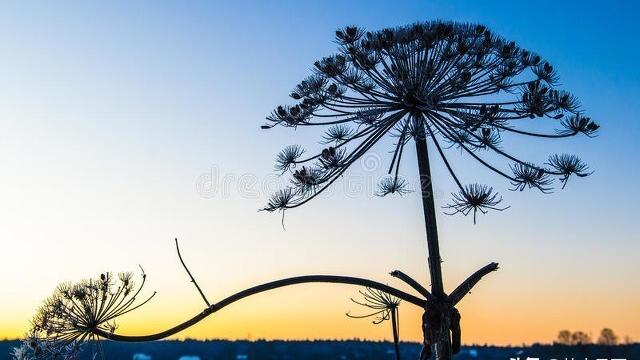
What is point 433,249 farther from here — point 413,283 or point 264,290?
point 264,290

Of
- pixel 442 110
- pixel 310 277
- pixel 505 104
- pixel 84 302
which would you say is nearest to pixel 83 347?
pixel 84 302

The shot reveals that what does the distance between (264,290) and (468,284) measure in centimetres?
398

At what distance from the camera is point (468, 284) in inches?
580

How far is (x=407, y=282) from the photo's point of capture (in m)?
14.6

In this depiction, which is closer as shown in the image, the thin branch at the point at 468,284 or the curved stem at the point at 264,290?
the curved stem at the point at 264,290

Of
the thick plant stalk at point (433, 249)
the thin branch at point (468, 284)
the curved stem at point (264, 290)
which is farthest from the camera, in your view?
the thin branch at point (468, 284)

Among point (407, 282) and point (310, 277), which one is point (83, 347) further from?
point (407, 282)

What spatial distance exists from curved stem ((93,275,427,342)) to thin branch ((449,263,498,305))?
57cm

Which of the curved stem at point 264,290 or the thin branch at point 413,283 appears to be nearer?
the curved stem at point 264,290

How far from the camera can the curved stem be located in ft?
41.3

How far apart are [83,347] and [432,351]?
6.09 meters

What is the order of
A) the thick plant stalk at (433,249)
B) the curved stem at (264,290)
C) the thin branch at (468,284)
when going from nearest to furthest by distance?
1. the curved stem at (264,290)
2. the thick plant stalk at (433,249)
3. the thin branch at (468,284)

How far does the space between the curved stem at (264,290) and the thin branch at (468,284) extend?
572 millimetres

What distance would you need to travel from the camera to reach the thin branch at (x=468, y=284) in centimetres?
1454
